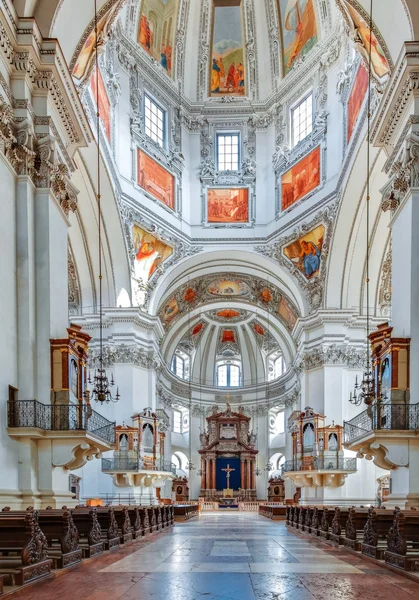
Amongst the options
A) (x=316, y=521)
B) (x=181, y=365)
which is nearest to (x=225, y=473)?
(x=181, y=365)

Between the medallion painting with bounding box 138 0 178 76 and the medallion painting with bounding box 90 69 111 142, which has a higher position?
the medallion painting with bounding box 138 0 178 76

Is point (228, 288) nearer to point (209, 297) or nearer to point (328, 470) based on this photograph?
point (209, 297)

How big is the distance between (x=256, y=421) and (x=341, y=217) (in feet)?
60.1

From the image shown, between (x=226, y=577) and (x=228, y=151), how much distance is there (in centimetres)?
2408

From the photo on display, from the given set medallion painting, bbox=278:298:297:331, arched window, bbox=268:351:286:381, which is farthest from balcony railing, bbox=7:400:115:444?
arched window, bbox=268:351:286:381

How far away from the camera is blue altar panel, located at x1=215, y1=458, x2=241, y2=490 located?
3700 cm

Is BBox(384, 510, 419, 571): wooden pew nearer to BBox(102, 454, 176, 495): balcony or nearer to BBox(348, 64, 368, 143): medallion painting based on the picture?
BBox(348, 64, 368, 143): medallion painting

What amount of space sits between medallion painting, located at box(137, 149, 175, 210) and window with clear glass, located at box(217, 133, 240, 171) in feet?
9.55

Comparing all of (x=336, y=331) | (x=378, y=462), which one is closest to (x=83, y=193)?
(x=336, y=331)

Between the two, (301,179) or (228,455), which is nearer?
(301,179)

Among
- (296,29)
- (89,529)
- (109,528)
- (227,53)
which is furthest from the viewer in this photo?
(227,53)

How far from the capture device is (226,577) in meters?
6.08

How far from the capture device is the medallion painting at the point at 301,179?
81.9ft

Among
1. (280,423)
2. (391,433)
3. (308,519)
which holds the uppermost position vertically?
(391,433)
